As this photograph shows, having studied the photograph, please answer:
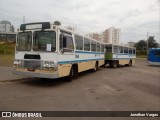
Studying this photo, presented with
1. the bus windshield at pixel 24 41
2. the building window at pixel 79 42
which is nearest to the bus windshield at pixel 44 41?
the bus windshield at pixel 24 41

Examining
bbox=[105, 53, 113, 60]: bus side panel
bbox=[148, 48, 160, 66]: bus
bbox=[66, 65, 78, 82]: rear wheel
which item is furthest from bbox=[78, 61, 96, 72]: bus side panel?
bbox=[148, 48, 160, 66]: bus

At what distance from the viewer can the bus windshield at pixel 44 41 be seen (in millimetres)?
10868

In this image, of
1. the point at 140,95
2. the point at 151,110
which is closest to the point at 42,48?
the point at 140,95

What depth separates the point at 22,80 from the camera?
1280 cm

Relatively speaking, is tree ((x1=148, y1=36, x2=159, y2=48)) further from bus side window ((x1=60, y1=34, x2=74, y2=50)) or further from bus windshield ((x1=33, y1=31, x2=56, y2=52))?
bus windshield ((x1=33, y1=31, x2=56, y2=52))

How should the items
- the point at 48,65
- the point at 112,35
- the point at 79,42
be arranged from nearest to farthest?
1. the point at 48,65
2. the point at 79,42
3. the point at 112,35

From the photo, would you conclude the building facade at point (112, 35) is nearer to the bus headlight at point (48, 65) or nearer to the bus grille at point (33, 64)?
the bus grille at point (33, 64)

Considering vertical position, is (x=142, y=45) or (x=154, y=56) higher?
(x=142, y=45)

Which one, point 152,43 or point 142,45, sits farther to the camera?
point 142,45

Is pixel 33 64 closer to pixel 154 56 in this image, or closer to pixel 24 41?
pixel 24 41

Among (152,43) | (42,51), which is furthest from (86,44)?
(152,43)

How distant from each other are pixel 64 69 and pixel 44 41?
1.86 meters

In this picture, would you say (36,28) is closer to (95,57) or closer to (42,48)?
(42,48)

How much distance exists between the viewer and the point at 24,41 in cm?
1159
